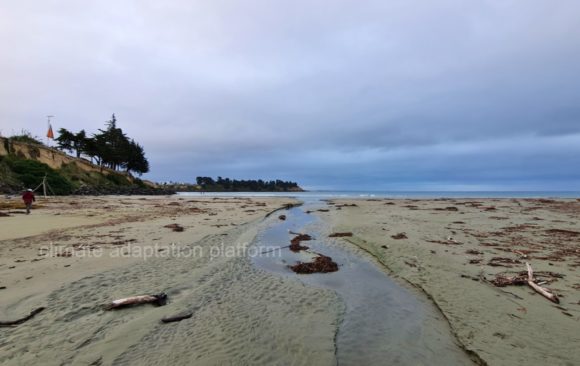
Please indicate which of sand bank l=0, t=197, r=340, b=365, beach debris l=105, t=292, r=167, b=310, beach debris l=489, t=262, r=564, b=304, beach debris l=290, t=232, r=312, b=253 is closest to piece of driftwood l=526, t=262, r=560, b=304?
beach debris l=489, t=262, r=564, b=304

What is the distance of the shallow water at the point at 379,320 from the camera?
4.47 m

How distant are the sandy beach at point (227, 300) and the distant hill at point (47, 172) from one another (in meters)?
34.5

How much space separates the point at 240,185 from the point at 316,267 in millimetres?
136672

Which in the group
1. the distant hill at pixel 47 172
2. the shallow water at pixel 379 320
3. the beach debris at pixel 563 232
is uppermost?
the distant hill at pixel 47 172

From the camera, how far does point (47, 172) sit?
4147cm

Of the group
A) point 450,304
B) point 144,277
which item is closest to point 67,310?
point 144,277

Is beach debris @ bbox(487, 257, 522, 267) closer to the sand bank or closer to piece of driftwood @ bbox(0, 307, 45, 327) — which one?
the sand bank

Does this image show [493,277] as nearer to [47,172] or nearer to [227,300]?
[227,300]

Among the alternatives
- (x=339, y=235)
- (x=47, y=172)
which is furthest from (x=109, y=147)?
(x=339, y=235)

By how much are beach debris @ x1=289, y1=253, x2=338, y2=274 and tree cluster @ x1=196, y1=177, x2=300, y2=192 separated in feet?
421

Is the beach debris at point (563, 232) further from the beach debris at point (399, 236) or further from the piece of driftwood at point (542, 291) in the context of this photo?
the piece of driftwood at point (542, 291)

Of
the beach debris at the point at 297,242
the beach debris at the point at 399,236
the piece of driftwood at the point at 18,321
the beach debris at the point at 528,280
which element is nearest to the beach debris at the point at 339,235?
the beach debris at the point at 297,242

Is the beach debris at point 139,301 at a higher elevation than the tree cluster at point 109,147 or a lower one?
lower

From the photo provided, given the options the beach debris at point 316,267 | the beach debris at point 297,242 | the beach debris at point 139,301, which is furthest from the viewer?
the beach debris at point 297,242
